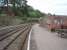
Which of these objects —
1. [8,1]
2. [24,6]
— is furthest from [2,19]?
[24,6]

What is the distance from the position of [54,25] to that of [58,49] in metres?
22.9

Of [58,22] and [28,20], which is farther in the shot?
[28,20]

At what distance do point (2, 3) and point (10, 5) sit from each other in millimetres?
3553

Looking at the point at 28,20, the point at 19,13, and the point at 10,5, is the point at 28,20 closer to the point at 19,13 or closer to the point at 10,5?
the point at 19,13

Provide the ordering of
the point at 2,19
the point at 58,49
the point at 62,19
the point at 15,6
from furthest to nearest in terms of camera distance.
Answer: the point at 15,6, the point at 2,19, the point at 62,19, the point at 58,49

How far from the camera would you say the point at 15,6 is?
347 ft

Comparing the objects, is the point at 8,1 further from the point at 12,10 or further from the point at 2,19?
the point at 2,19

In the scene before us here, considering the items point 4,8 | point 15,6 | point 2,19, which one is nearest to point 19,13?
point 15,6

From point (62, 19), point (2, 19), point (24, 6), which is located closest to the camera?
point (62, 19)

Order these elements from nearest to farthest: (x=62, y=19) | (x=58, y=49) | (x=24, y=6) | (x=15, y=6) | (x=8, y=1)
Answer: (x=58, y=49) → (x=62, y=19) → (x=8, y=1) → (x=15, y=6) → (x=24, y=6)

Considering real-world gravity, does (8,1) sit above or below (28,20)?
above

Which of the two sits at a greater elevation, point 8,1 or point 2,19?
point 8,1

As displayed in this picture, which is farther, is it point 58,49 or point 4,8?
point 4,8

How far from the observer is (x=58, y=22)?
35.7 meters
